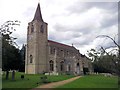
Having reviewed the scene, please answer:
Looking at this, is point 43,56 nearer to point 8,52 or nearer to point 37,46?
point 37,46

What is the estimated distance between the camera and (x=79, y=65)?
68.4 meters

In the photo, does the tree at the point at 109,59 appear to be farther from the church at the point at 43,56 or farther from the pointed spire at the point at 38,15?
the pointed spire at the point at 38,15

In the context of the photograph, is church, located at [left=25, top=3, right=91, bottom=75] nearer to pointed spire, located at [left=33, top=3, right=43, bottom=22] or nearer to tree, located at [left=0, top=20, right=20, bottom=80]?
pointed spire, located at [left=33, top=3, right=43, bottom=22]

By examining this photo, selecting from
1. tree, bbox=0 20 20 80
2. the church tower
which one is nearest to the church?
the church tower

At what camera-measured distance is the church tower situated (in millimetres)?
62188

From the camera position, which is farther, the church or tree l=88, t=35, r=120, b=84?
the church

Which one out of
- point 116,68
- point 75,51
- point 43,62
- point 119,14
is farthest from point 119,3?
point 75,51

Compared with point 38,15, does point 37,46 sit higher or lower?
lower

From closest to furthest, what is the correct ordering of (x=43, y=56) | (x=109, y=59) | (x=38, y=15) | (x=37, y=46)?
1. (x=109, y=59)
2. (x=37, y=46)
3. (x=43, y=56)
4. (x=38, y=15)

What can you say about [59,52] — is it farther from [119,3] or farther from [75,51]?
[119,3]

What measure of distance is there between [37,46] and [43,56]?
3.93 metres

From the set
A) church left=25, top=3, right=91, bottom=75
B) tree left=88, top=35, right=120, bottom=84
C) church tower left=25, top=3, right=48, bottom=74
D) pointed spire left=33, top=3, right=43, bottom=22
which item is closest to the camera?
tree left=88, top=35, right=120, bottom=84

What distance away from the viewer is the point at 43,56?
64.6 m

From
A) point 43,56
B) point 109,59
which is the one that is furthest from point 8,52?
point 43,56
